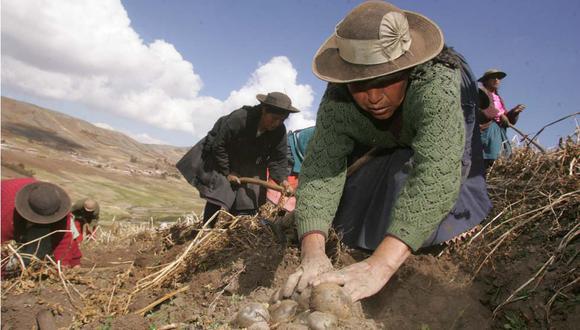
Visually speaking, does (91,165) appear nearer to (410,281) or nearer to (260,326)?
(410,281)

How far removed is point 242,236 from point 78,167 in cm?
3446

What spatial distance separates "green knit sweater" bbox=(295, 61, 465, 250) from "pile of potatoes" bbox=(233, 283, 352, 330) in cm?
36

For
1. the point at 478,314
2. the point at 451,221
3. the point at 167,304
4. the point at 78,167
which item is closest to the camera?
the point at 478,314

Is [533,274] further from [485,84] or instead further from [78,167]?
[78,167]

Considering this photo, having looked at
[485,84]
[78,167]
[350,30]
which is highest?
[485,84]

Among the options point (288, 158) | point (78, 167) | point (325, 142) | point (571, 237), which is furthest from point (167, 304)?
point (78, 167)

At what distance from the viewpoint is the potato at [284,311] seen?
1616 millimetres

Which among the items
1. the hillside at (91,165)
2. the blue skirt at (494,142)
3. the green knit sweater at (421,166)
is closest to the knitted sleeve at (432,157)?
the green knit sweater at (421,166)

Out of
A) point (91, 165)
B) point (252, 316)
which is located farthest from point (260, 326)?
point (91, 165)

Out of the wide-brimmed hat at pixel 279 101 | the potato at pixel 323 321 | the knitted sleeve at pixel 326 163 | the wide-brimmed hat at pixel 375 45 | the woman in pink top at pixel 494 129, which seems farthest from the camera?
the wide-brimmed hat at pixel 279 101

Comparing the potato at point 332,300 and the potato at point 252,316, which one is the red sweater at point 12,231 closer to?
the potato at point 252,316

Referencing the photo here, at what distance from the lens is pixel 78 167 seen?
3331 cm

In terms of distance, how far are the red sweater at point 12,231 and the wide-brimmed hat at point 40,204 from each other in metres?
0.10

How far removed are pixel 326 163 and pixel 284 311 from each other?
812 mm
